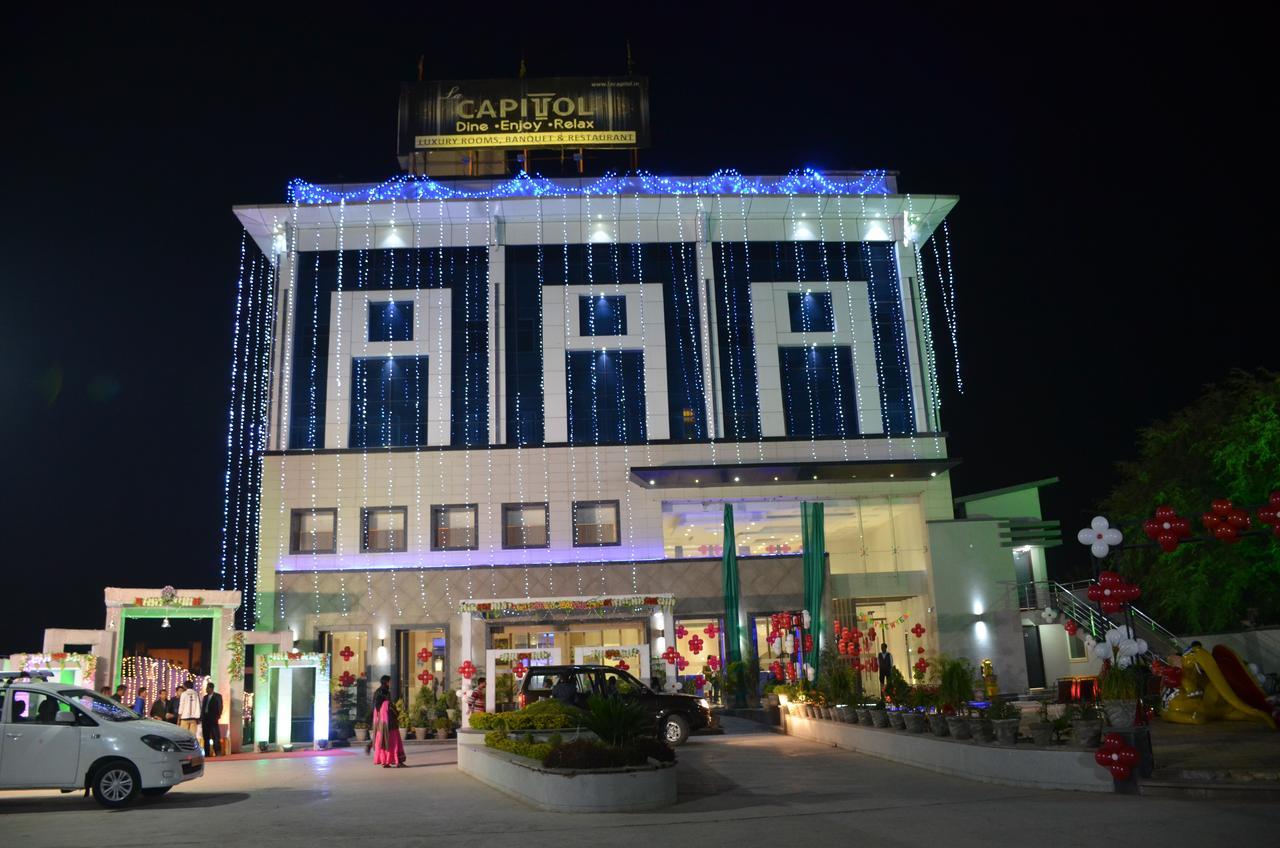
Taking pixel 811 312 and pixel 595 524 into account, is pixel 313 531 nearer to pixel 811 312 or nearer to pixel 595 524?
pixel 595 524

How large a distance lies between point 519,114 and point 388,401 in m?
11.6

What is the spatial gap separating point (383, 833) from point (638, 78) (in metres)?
33.1

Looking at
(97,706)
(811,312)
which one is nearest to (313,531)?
(811,312)

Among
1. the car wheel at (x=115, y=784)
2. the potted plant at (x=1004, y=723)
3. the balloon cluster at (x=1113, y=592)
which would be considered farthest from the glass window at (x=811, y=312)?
the car wheel at (x=115, y=784)

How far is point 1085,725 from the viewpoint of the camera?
12.9 meters

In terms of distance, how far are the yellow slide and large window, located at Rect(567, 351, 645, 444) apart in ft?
65.6

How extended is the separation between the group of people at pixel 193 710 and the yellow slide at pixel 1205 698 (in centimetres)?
1968

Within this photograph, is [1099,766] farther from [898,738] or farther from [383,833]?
[383,833]

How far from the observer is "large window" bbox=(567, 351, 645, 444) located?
36.1 meters

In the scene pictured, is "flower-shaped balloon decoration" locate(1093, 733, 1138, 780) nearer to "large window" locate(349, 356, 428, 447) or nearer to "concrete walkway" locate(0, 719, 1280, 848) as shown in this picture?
"concrete walkway" locate(0, 719, 1280, 848)

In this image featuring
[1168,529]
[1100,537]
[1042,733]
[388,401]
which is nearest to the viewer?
Result: [1042,733]

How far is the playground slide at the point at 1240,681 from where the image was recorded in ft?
58.2

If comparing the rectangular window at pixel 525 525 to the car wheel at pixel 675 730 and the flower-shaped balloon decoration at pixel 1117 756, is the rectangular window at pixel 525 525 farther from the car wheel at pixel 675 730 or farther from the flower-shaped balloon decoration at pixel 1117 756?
the flower-shaped balloon decoration at pixel 1117 756

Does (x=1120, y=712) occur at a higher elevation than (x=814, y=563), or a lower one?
lower
